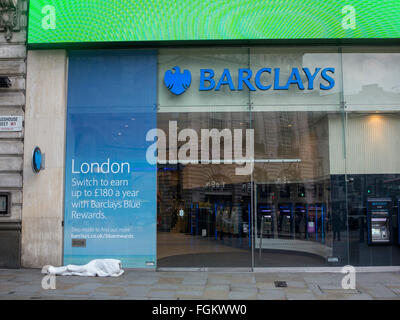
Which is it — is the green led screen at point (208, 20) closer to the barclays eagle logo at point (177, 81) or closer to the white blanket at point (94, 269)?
the barclays eagle logo at point (177, 81)

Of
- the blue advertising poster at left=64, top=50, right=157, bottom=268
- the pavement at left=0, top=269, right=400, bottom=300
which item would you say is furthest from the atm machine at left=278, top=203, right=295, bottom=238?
the blue advertising poster at left=64, top=50, right=157, bottom=268

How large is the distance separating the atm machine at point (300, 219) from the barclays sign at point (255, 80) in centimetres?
322

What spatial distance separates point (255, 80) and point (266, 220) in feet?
12.3

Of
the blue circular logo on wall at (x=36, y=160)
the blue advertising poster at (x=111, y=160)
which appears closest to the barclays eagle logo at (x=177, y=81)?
the blue advertising poster at (x=111, y=160)

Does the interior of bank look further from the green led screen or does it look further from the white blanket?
the green led screen

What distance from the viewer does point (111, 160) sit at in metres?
11.3

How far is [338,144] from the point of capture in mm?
11438

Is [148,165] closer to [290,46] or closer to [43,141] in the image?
[43,141]

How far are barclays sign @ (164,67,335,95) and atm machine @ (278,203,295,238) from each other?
10.5 feet

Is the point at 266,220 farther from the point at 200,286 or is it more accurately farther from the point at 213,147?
the point at 200,286
